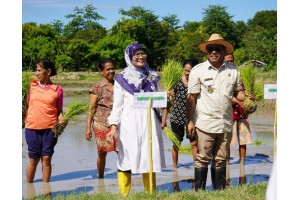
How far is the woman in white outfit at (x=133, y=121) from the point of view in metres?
5.21

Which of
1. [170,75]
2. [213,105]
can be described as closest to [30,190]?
[170,75]

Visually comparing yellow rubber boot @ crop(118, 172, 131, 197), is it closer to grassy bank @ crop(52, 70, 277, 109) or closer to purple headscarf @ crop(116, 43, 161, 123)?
purple headscarf @ crop(116, 43, 161, 123)

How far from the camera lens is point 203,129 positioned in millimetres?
5383

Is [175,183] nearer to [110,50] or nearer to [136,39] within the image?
[110,50]

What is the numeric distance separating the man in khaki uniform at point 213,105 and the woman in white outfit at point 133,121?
0.44 metres

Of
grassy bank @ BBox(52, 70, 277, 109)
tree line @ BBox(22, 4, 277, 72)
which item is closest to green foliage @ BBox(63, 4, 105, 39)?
tree line @ BBox(22, 4, 277, 72)

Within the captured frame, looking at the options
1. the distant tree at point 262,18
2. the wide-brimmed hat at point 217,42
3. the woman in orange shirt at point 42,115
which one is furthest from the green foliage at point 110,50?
the wide-brimmed hat at point 217,42

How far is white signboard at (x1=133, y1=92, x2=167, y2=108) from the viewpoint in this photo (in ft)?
16.5

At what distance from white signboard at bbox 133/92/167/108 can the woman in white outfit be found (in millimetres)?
140

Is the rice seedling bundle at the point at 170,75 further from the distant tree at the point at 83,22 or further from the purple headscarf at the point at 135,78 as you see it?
the distant tree at the point at 83,22
